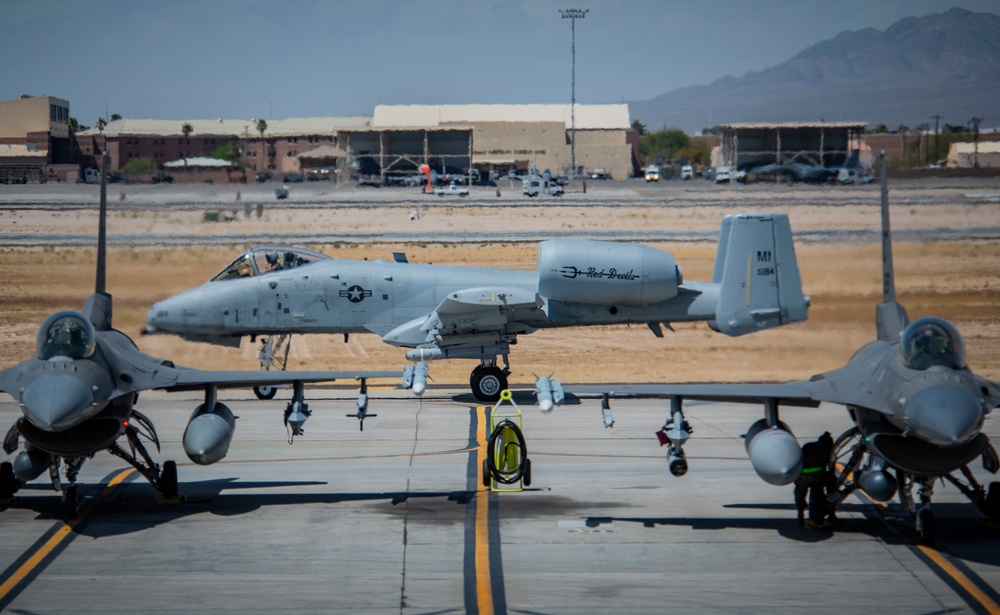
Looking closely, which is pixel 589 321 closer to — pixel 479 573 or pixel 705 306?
pixel 705 306

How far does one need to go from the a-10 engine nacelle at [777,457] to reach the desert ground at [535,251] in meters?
13.6

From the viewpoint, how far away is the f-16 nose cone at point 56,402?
43.7 ft

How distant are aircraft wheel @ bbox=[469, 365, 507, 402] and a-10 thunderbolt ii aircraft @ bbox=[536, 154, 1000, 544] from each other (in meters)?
9.07

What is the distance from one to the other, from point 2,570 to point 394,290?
44.1 ft

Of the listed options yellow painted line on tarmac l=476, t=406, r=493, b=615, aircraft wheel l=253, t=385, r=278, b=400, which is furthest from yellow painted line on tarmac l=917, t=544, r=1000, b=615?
aircraft wheel l=253, t=385, r=278, b=400

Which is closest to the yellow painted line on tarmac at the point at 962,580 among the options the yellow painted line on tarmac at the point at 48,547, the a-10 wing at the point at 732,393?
the a-10 wing at the point at 732,393

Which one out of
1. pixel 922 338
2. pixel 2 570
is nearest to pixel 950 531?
pixel 922 338

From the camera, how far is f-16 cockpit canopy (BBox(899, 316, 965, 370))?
13086 mm

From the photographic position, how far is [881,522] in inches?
590

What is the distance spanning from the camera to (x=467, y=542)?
Result: 14078mm

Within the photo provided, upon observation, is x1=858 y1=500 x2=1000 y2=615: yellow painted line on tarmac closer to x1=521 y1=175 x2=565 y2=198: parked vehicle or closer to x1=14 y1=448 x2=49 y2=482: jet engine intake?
x1=14 y1=448 x2=49 y2=482: jet engine intake

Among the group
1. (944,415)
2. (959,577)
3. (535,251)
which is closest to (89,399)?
(944,415)

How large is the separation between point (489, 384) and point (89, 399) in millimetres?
11646

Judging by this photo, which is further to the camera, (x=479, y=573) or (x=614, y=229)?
(x=614, y=229)
